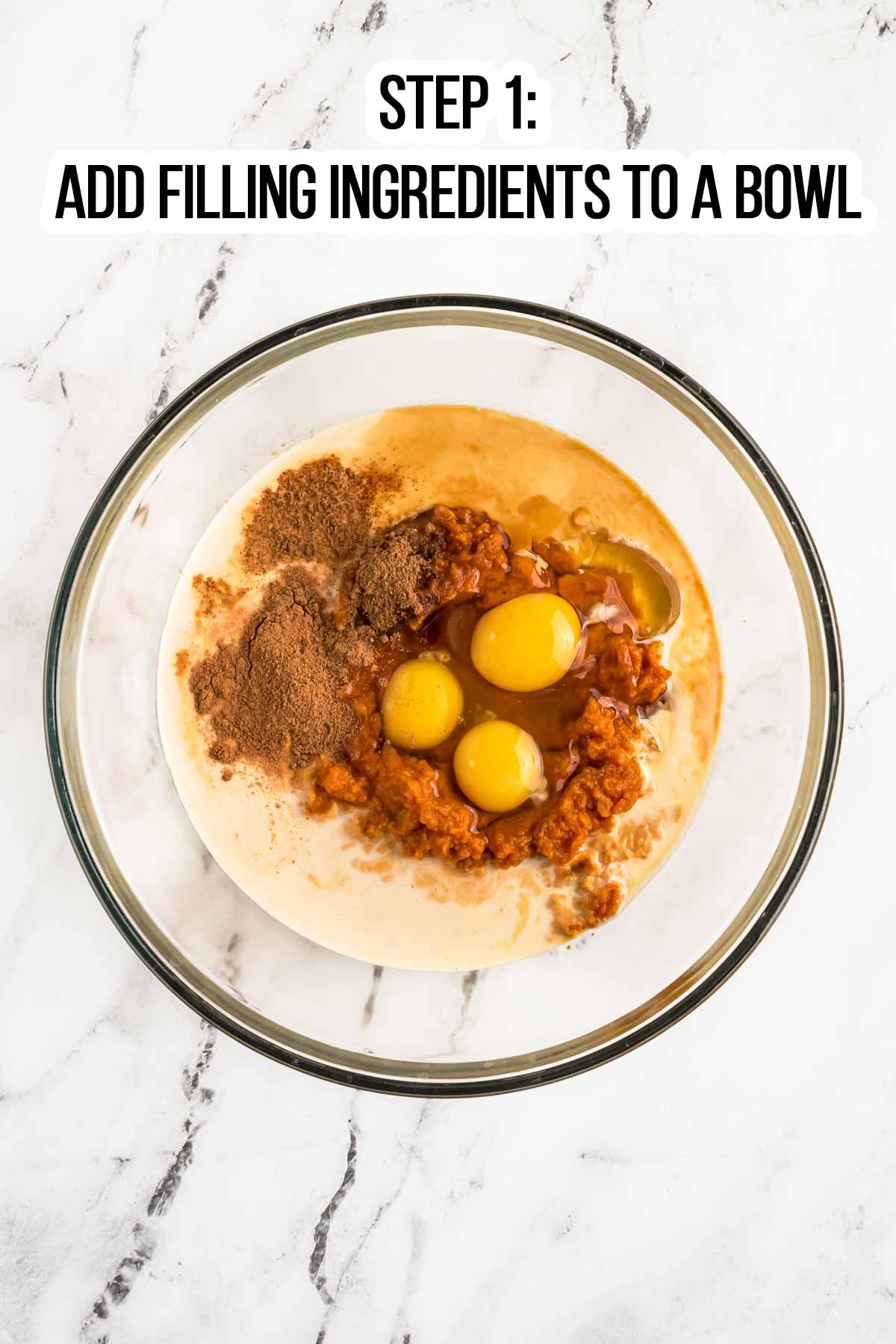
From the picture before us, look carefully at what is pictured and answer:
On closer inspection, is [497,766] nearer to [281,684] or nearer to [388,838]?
[388,838]

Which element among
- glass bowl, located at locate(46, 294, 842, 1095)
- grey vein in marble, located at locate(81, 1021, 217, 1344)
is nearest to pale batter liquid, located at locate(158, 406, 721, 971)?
glass bowl, located at locate(46, 294, 842, 1095)

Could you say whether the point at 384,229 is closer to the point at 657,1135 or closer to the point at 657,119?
the point at 657,119

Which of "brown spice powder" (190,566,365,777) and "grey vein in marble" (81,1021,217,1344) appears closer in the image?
"brown spice powder" (190,566,365,777)

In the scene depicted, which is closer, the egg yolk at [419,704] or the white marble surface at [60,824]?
the egg yolk at [419,704]

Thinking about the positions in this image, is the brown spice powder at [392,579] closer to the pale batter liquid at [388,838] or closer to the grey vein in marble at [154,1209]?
the pale batter liquid at [388,838]

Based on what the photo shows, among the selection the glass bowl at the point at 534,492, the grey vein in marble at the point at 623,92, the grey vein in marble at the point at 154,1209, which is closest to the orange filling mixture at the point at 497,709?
the glass bowl at the point at 534,492

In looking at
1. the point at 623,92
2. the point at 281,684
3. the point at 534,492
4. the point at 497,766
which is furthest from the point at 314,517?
the point at 623,92

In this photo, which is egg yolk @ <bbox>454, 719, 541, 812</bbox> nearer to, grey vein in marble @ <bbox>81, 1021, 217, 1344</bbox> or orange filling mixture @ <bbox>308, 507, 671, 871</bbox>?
orange filling mixture @ <bbox>308, 507, 671, 871</bbox>
